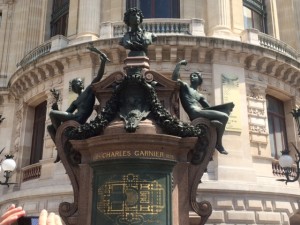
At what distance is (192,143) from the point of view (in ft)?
24.9

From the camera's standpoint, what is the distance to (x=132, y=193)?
7.11 meters

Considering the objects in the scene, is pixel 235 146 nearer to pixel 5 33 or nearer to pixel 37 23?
pixel 37 23

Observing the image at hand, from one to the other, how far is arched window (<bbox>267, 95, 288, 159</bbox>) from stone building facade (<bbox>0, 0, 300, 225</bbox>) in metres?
0.06

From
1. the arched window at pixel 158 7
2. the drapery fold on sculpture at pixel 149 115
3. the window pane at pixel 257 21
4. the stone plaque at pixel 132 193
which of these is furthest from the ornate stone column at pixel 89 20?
the stone plaque at pixel 132 193

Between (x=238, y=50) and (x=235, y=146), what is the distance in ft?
14.4

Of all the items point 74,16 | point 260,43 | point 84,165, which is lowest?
point 84,165

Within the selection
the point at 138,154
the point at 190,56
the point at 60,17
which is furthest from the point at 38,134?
the point at 138,154

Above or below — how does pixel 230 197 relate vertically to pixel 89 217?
above

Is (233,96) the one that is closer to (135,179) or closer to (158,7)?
(158,7)

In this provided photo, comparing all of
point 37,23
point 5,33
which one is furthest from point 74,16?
point 5,33

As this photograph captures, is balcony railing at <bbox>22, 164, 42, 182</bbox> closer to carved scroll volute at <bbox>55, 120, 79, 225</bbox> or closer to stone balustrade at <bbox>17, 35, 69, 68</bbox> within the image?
stone balustrade at <bbox>17, 35, 69, 68</bbox>

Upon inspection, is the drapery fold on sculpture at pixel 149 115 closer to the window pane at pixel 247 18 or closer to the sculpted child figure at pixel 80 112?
the sculpted child figure at pixel 80 112

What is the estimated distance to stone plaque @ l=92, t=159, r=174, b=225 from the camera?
7.04 metres

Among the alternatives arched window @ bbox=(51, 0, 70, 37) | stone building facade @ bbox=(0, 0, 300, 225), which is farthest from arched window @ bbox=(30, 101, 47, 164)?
arched window @ bbox=(51, 0, 70, 37)
